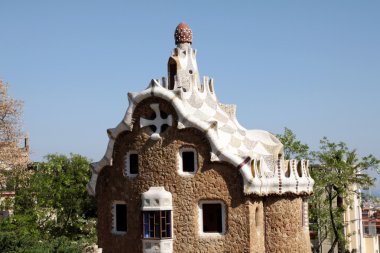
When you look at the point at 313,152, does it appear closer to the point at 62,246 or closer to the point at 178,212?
the point at 178,212

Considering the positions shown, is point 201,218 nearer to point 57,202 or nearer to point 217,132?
point 217,132

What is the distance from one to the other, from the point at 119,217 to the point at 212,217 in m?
3.50

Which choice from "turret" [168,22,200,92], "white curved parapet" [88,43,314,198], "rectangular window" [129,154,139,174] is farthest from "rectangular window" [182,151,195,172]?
"turret" [168,22,200,92]

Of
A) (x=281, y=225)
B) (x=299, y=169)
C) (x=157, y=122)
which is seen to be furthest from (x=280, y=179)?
(x=157, y=122)

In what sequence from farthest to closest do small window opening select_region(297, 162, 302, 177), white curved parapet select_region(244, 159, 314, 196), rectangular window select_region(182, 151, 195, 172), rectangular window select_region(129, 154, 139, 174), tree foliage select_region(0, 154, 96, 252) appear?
tree foliage select_region(0, 154, 96, 252), small window opening select_region(297, 162, 302, 177), rectangular window select_region(129, 154, 139, 174), rectangular window select_region(182, 151, 195, 172), white curved parapet select_region(244, 159, 314, 196)

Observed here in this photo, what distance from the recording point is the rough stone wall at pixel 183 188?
751 inches

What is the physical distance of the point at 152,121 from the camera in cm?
1986

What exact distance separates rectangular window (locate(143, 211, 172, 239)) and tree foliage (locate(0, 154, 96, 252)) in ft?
27.8

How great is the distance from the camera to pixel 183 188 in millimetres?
19469

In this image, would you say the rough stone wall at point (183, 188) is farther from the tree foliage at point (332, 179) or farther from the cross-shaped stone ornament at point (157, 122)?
the tree foliage at point (332, 179)

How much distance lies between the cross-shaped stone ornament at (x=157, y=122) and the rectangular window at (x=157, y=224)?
2533 mm

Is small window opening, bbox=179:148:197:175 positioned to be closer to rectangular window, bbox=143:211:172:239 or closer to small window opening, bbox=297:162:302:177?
rectangular window, bbox=143:211:172:239

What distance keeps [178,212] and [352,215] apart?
23354 mm

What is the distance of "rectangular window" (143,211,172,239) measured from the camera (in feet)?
63.3
